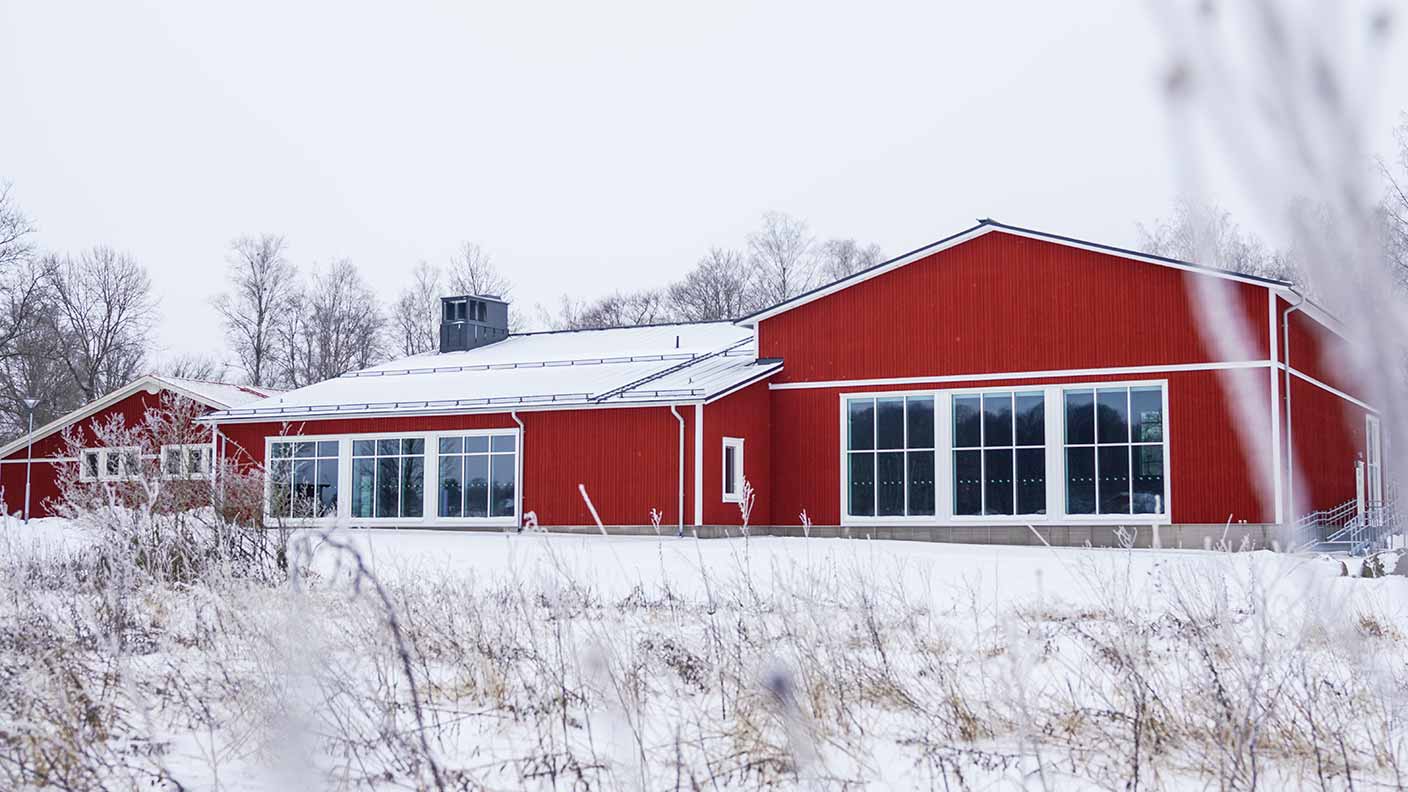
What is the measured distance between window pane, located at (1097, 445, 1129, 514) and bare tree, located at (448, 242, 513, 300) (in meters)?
44.3

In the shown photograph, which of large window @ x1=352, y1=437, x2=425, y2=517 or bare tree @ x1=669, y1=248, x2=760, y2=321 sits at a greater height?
bare tree @ x1=669, y1=248, x2=760, y2=321

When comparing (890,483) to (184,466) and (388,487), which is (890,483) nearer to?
(388,487)

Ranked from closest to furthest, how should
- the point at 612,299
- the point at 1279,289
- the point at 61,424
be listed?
the point at 1279,289, the point at 61,424, the point at 612,299

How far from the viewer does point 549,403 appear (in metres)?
27.1

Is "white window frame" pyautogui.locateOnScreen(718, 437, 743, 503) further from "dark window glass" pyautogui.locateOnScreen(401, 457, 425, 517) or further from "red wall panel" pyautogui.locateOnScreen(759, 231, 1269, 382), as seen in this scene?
"dark window glass" pyautogui.locateOnScreen(401, 457, 425, 517)

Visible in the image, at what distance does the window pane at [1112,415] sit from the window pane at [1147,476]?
41cm

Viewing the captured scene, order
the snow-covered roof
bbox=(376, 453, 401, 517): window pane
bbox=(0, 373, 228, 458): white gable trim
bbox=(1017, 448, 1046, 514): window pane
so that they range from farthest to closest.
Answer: bbox=(0, 373, 228, 458): white gable trim, bbox=(376, 453, 401, 517): window pane, the snow-covered roof, bbox=(1017, 448, 1046, 514): window pane

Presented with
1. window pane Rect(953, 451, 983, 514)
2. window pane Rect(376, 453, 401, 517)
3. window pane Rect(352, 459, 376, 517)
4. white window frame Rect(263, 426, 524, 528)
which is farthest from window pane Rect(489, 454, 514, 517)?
window pane Rect(953, 451, 983, 514)

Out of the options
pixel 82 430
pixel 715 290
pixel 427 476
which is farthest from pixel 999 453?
pixel 715 290

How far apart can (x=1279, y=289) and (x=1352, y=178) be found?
2260 centimetres

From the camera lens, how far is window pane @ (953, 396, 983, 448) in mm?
25062

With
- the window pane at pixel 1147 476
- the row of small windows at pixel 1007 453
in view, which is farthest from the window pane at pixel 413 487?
the window pane at pixel 1147 476

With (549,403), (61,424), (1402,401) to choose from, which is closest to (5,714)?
(1402,401)

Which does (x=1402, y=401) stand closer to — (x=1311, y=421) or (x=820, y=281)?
(x=1311, y=421)
